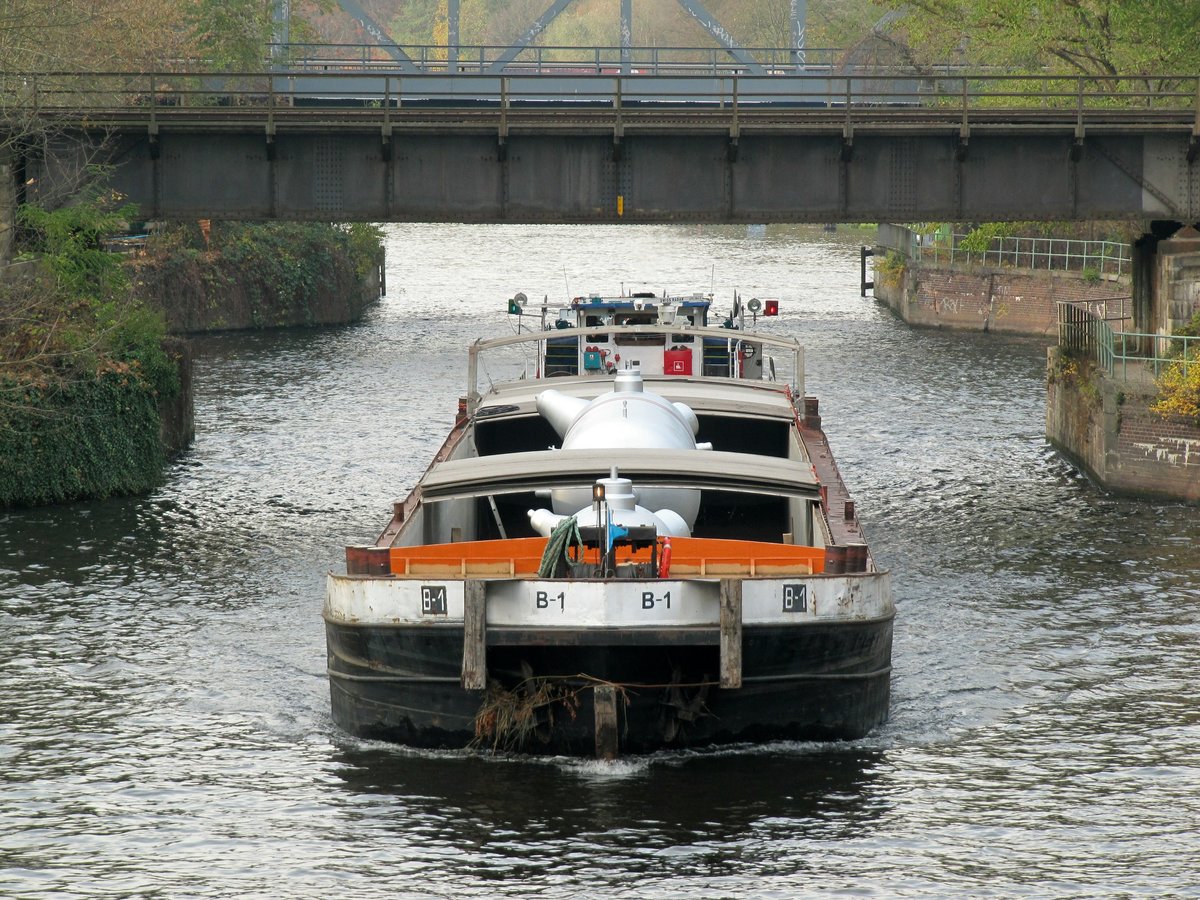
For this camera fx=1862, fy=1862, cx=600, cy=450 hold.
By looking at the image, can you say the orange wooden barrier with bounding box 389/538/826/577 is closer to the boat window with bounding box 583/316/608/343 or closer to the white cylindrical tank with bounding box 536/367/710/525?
the white cylindrical tank with bounding box 536/367/710/525

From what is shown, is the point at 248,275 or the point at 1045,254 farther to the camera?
the point at 248,275

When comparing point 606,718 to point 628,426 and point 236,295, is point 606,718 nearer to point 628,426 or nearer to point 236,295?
point 628,426

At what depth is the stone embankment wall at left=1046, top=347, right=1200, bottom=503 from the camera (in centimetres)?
3891

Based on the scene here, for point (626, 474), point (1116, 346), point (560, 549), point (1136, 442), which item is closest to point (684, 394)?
point (626, 474)

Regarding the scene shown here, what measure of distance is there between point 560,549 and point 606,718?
2.06 metres

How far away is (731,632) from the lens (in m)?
20.9

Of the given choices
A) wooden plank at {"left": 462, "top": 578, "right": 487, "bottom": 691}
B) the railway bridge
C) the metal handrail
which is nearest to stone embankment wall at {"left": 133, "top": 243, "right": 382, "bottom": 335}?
the metal handrail

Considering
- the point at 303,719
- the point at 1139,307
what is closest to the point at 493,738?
the point at 303,719

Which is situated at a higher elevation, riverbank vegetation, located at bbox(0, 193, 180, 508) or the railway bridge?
the railway bridge

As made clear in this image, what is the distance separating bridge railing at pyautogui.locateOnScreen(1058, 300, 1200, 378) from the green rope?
20146 millimetres

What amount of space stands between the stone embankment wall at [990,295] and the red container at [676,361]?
1243 inches

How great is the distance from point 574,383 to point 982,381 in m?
28.8

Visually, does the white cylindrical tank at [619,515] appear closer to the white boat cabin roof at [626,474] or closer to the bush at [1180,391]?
the white boat cabin roof at [626,474]

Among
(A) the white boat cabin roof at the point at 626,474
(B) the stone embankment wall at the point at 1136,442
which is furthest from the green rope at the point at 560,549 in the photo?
(B) the stone embankment wall at the point at 1136,442
